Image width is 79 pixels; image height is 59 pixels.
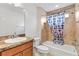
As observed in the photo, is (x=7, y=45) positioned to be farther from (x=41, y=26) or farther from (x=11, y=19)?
(x=41, y=26)

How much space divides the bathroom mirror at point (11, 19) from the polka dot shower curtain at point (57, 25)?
0.56 m

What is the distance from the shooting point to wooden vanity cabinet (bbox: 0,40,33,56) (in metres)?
1.51

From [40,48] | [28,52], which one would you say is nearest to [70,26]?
[40,48]

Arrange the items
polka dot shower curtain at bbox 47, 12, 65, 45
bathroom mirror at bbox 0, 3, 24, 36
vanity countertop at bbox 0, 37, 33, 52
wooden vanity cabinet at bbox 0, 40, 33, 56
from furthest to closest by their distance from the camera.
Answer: polka dot shower curtain at bbox 47, 12, 65, 45
bathroom mirror at bbox 0, 3, 24, 36
wooden vanity cabinet at bbox 0, 40, 33, 56
vanity countertop at bbox 0, 37, 33, 52

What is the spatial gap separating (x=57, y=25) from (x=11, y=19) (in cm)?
88

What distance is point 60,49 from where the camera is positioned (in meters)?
1.78

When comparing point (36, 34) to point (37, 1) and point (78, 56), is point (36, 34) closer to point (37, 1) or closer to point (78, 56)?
point (37, 1)

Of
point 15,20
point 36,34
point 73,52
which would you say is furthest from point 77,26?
point 15,20

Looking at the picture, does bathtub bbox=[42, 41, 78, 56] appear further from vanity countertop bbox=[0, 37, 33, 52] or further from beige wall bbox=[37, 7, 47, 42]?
vanity countertop bbox=[0, 37, 33, 52]

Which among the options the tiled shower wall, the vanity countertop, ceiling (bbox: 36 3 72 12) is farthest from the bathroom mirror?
the tiled shower wall

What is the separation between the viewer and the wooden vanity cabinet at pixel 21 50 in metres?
1.51

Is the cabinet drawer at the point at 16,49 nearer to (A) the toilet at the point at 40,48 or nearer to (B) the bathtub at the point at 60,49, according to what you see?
(A) the toilet at the point at 40,48

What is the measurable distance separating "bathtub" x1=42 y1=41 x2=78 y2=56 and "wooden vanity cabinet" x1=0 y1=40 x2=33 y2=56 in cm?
30

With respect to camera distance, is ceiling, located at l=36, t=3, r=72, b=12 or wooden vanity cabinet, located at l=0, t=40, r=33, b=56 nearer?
wooden vanity cabinet, located at l=0, t=40, r=33, b=56
